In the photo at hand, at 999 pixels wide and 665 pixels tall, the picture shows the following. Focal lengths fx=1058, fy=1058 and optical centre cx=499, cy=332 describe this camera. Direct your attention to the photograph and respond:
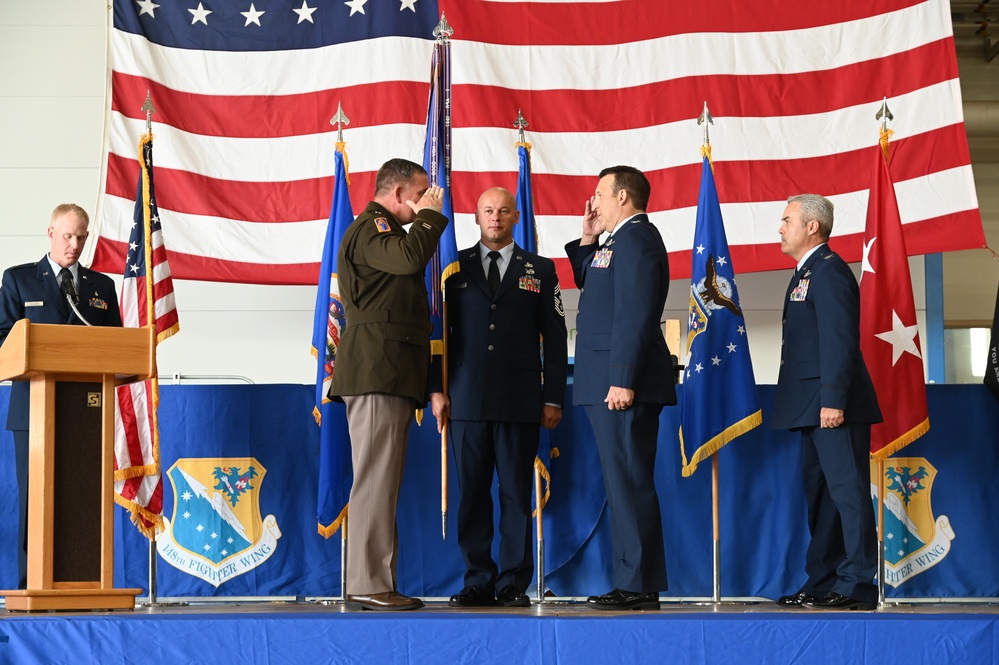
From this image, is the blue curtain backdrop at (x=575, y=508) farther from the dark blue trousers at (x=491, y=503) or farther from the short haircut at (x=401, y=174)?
the short haircut at (x=401, y=174)

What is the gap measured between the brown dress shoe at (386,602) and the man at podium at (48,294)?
1433 mm

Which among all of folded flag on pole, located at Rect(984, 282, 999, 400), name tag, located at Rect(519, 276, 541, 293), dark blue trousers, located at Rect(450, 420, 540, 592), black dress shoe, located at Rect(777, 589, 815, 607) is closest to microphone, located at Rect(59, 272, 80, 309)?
dark blue trousers, located at Rect(450, 420, 540, 592)

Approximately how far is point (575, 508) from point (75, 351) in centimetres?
210

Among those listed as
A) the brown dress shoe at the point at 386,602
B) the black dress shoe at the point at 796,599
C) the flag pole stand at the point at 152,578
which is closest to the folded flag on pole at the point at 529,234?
the brown dress shoe at the point at 386,602

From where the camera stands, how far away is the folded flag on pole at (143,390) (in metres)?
4.16

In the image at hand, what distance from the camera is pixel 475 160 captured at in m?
6.09

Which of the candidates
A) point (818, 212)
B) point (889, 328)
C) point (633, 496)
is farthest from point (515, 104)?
point (633, 496)

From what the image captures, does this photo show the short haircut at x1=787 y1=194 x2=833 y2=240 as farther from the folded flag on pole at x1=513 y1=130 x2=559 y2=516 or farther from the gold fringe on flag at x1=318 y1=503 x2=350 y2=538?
the gold fringe on flag at x1=318 y1=503 x2=350 y2=538

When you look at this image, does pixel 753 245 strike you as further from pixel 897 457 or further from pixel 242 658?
pixel 242 658

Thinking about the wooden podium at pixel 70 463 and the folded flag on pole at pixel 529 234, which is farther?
the folded flag on pole at pixel 529 234

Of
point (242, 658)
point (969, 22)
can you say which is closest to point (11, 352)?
point (242, 658)

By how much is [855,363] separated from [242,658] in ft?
7.80

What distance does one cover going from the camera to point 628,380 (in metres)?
3.64

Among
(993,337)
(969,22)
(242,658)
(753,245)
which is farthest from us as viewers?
(969,22)
